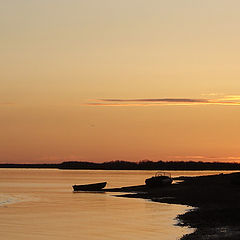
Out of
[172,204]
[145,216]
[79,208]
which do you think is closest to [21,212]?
[79,208]

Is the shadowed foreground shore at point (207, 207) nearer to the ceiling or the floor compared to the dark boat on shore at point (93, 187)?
nearer to the floor

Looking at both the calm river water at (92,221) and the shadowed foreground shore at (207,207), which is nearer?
the shadowed foreground shore at (207,207)

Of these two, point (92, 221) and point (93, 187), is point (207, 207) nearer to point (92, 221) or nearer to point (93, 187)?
point (92, 221)

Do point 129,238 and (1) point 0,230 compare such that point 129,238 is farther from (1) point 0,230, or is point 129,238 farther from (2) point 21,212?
(2) point 21,212

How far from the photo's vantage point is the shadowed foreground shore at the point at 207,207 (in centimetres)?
3475

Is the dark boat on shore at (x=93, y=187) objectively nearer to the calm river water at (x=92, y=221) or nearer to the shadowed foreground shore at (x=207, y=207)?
the shadowed foreground shore at (x=207, y=207)

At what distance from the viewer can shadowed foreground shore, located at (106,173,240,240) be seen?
114ft

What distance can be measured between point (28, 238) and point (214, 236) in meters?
11.1

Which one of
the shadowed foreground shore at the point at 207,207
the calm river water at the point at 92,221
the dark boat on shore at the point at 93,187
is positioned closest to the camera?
the shadowed foreground shore at the point at 207,207

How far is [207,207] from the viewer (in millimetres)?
53281

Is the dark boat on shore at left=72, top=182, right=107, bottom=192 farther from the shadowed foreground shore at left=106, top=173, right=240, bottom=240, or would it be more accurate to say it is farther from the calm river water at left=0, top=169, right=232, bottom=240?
the calm river water at left=0, top=169, right=232, bottom=240

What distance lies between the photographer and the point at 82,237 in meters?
37.4

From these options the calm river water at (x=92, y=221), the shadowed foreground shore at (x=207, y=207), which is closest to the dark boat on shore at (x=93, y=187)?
the shadowed foreground shore at (x=207, y=207)

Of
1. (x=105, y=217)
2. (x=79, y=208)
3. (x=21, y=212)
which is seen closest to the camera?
(x=105, y=217)
